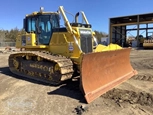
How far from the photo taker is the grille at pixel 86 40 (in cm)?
738

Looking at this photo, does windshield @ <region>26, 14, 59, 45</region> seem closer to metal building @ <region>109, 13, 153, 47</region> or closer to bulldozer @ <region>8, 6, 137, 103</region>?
bulldozer @ <region>8, 6, 137, 103</region>

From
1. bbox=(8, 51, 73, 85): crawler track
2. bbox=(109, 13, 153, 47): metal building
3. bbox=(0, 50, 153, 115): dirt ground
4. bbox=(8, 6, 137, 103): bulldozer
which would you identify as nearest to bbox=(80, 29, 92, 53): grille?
bbox=(8, 6, 137, 103): bulldozer

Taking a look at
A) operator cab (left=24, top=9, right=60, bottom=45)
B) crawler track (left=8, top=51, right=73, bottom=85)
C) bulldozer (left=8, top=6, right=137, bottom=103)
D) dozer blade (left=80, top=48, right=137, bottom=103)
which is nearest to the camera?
dozer blade (left=80, top=48, right=137, bottom=103)

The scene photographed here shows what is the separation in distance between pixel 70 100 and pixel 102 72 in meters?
1.61

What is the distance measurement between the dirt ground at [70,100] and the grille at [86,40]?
4.60 feet

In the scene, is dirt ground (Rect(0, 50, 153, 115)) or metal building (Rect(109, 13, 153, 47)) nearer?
dirt ground (Rect(0, 50, 153, 115))

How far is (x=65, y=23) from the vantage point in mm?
7223

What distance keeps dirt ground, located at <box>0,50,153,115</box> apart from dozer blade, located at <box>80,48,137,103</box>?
22 centimetres

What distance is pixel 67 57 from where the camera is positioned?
23.6 ft

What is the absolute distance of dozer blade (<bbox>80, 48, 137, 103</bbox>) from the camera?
550 cm

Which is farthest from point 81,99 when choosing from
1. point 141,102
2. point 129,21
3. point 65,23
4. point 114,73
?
point 129,21

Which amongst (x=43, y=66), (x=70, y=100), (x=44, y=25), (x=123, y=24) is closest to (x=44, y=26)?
(x=44, y=25)

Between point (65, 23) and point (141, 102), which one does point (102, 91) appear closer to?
point (141, 102)

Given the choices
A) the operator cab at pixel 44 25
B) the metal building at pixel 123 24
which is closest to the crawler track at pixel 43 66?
the operator cab at pixel 44 25
